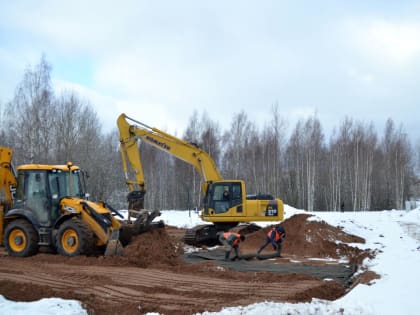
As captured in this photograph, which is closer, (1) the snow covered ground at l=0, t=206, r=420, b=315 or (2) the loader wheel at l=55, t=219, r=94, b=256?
(1) the snow covered ground at l=0, t=206, r=420, b=315

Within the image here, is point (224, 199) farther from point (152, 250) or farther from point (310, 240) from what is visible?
point (152, 250)

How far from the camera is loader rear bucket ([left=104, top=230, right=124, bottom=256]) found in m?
11.2

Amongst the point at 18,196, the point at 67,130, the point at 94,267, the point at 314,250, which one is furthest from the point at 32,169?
the point at 67,130

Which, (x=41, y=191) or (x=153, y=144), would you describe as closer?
(x=41, y=191)

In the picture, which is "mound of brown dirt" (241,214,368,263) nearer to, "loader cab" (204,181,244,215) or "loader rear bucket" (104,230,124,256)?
"loader cab" (204,181,244,215)

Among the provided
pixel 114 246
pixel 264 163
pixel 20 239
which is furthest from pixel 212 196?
pixel 264 163

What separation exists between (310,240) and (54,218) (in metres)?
8.64

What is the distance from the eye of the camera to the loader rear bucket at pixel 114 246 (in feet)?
36.8

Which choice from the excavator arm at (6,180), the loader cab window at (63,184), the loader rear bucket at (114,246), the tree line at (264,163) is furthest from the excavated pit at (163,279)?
the tree line at (264,163)

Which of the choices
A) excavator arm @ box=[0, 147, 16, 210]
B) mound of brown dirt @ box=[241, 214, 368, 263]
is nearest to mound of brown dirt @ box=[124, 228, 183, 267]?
mound of brown dirt @ box=[241, 214, 368, 263]

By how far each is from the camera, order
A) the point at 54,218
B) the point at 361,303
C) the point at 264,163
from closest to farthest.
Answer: the point at 361,303 < the point at 54,218 < the point at 264,163

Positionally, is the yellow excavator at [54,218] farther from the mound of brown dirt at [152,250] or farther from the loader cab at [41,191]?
the mound of brown dirt at [152,250]

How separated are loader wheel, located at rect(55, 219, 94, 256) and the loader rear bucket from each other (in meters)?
0.50

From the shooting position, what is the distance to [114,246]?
11266 millimetres
